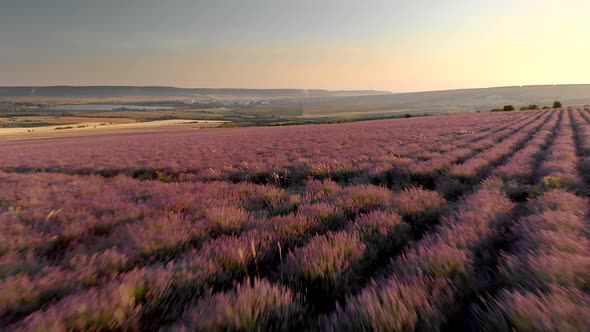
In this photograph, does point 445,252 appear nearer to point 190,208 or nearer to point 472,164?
point 190,208

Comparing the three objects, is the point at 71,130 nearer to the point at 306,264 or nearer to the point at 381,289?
the point at 306,264

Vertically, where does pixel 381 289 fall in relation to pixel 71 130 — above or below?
above

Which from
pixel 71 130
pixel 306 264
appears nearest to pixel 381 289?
pixel 306 264

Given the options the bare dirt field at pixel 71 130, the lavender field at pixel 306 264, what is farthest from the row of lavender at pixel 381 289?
the bare dirt field at pixel 71 130

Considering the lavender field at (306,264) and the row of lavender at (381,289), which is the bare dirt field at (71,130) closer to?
the lavender field at (306,264)

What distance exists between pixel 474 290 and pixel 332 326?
3.69 ft

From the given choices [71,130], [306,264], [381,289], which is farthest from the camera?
[71,130]

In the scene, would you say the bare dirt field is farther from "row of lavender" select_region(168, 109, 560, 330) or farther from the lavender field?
"row of lavender" select_region(168, 109, 560, 330)

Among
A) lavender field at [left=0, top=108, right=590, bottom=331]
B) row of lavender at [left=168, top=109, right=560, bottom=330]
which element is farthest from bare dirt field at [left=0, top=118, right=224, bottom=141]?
row of lavender at [left=168, top=109, right=560, bottom=330]

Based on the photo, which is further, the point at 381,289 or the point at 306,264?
the point at 306,264

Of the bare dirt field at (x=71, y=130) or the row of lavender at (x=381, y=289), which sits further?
the bare dirt field at (x=71, y=130)

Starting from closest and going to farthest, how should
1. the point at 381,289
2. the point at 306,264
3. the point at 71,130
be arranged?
the point at 381,289 < the point at 306,264 < the point at 71,130

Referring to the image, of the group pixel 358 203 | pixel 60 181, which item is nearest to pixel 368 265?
pixel 358 203

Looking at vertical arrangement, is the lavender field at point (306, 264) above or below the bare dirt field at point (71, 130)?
above
